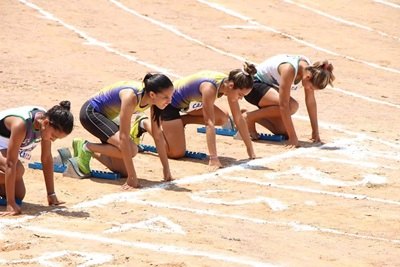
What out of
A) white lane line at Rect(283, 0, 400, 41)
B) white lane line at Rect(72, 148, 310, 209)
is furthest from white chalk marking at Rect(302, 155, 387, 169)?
white lane line at Rect(283, 0, 400, 41)

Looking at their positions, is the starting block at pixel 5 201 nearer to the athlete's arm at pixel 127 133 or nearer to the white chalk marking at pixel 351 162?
the athlete's arm at pixel 127 133

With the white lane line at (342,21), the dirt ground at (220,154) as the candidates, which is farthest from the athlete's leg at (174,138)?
the white lane line at (342,21)

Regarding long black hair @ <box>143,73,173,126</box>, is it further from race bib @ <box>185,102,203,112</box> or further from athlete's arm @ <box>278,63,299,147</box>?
athlete's arm @ <box>278,63,299,147</box>

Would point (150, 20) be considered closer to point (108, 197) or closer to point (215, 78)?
point (215, 78)

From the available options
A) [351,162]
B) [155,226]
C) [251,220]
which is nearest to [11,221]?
[155,226]

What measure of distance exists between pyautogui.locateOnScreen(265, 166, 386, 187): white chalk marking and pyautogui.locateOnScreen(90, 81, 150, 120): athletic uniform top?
6.09ft

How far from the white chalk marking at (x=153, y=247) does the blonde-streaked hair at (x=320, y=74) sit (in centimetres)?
496

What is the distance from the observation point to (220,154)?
44.9 feet

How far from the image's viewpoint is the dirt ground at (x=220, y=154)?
9445 millimetres

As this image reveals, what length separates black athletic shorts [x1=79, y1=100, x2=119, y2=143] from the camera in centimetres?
1196

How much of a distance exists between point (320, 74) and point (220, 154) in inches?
61.7

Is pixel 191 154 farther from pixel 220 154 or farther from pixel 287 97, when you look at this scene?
pixel 287 97

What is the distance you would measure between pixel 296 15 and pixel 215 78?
1212 centimetres

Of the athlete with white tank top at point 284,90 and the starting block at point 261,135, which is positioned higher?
the athlete with white tank top at point 284,90
